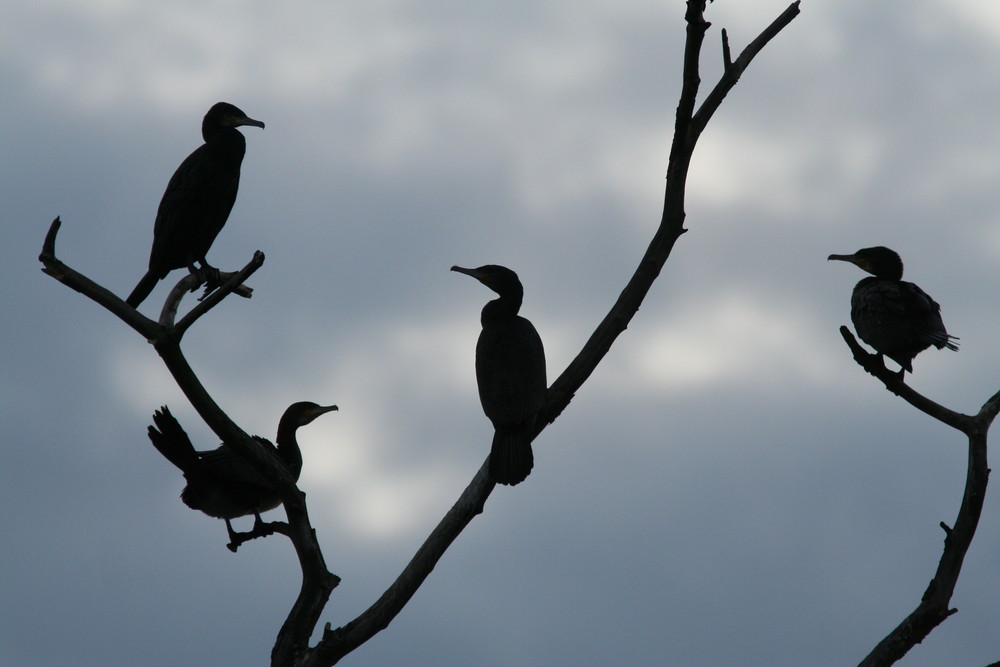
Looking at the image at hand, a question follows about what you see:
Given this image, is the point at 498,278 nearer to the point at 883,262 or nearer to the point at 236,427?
the point at 236,427

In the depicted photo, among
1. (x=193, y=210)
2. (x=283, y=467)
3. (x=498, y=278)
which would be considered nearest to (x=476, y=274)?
(x=498, y=278)

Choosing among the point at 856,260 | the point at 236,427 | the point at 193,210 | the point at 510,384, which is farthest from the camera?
the point at 856,260

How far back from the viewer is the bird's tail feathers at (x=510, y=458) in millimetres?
5789

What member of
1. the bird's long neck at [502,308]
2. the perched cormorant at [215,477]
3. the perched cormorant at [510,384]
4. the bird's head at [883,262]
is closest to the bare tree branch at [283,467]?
the perched cormorant at [510,384]

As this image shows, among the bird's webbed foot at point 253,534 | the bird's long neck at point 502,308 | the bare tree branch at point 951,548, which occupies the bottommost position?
the bare tree branch at point 951,548

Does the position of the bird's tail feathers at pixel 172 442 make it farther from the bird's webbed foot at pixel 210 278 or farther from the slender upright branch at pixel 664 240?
the slender upright branch at pixel 664 240

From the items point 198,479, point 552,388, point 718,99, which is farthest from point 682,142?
point 198,479

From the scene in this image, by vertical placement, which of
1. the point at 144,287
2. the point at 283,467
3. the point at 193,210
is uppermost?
the point at 193,210

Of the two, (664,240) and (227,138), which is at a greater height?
(227,138)

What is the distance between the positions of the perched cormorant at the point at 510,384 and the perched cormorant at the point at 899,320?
7.92ft

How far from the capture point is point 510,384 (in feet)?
20.2

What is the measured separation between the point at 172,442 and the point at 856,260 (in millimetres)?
5351

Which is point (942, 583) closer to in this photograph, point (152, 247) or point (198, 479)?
point (198, 479)

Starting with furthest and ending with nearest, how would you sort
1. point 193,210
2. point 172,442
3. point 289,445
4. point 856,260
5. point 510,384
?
point 856,260 < point 193,210 < point 289,445 < point 172,442 < point 510,384
